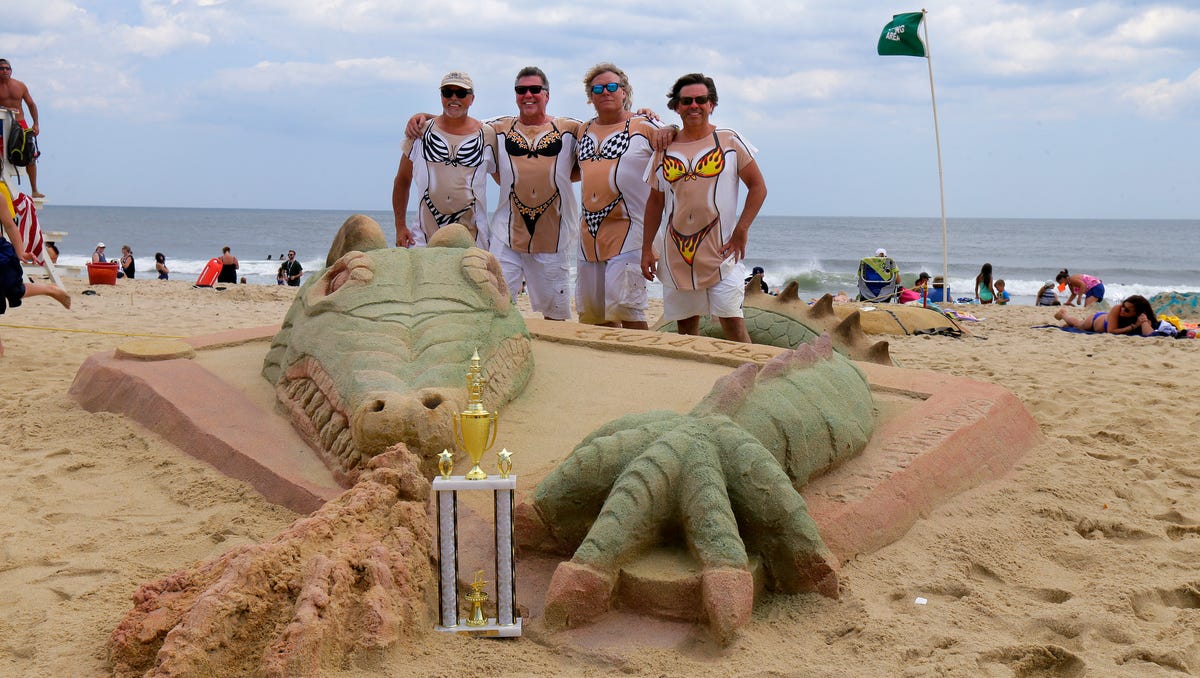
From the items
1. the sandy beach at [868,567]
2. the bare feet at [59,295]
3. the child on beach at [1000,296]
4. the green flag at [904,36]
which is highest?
the green flag at [904,36]

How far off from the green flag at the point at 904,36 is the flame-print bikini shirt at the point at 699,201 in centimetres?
853

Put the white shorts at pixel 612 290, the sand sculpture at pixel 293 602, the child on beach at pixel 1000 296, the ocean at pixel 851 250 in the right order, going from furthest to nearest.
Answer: the ocean at pixel 851 250, the child on beach at pixel 1000 296, the white shorts at pixel 612 290, the sand sculpture at pixel 293 602


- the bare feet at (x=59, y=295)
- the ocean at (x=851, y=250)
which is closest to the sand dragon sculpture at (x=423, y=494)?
the bare feet at (x=59, y=295)

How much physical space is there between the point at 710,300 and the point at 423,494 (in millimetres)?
3248

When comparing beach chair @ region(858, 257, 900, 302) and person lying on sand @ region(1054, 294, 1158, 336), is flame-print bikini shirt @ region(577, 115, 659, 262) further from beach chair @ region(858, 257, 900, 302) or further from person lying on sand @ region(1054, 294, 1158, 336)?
beach chair @ region(858, 257, 900, 302)

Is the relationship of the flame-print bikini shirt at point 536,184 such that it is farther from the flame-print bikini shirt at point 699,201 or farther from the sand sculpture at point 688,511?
the sand sculpture at point 688,511

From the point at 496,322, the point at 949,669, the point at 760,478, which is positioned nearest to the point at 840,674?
the point at 949,669

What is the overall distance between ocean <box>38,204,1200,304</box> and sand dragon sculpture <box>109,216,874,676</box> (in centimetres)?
1891

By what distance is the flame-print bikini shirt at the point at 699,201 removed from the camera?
5641mm

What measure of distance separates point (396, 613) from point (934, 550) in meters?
1.84

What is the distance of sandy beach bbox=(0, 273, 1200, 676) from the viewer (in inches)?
103

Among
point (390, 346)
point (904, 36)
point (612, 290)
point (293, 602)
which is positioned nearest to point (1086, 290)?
point (904, 36)

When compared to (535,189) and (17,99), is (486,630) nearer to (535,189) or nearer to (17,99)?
(535,189)

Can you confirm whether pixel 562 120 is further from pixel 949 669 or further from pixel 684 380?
pixel 949 669
